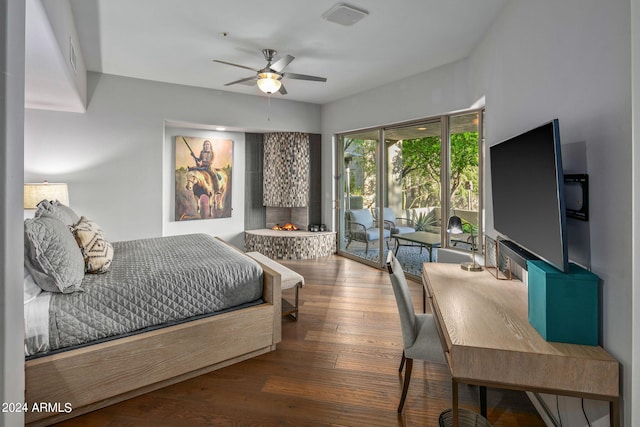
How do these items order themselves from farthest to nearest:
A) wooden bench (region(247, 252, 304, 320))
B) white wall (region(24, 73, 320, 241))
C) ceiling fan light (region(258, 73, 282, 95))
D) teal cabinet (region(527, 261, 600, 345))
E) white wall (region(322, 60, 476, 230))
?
white wall (region(24, 73, 320, 241)) < white wall (region(322, 60, 476, 230)) < ceiling fan light (region(258, 73, 282, 95)) < wooden bench (region(247, 252, 304, 320)) < teal cabinet (region(527, 261, 600, 345))

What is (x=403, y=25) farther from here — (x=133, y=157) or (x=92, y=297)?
(x=133, y=157)

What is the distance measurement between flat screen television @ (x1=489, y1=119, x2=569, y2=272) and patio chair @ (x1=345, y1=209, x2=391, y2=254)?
2.90 metres

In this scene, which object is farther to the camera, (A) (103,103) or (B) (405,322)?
(A) (103,103)

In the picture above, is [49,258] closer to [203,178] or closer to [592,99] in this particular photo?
[592,99]

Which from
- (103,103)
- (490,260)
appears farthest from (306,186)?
(490,260)

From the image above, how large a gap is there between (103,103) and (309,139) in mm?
3094

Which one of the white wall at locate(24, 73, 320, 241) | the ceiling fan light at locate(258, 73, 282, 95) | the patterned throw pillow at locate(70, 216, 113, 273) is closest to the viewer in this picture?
the patterned throw pillow at locate(70, 216, 113, 273)

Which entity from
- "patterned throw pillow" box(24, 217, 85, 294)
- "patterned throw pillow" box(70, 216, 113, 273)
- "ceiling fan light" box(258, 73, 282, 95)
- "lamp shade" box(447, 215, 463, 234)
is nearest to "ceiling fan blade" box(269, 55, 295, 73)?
"ceiling fan light" box(258, 73, 282, 95)

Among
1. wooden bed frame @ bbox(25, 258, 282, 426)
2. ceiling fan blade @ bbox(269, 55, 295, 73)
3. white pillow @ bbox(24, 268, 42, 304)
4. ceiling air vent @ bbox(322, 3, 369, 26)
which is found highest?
ceiling air vent @ bbox(322, 3, 369, 26)

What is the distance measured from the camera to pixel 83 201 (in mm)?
4219

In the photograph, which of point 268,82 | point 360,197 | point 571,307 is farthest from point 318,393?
point 360,197

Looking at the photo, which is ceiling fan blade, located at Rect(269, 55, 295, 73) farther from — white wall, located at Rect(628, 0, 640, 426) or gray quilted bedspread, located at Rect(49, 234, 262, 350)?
white wall, located at Rect(628, 0, 640, 426)

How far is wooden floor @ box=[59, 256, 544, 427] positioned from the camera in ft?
6.09

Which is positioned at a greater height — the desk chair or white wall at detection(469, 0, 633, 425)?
white wall at detection(469, 0, 633, 425)
